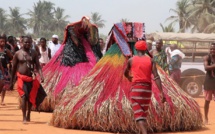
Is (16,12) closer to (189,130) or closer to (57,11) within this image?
(57,11)

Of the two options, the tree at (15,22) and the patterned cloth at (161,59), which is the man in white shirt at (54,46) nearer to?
the patterned cloth at (161,59)

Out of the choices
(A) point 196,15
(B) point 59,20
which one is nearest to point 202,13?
(A) point 196,15

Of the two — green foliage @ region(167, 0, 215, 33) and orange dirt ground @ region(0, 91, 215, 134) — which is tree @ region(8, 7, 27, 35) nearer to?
green foliage @ region(167, 0, 215, 33)

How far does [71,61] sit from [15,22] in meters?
91.9

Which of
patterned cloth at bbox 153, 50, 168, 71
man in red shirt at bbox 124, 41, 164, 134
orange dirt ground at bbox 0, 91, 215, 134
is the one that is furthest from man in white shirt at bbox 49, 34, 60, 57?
man in red shirt at bbox 124, 41, 164, 134

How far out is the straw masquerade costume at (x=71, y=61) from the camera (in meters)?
11.3

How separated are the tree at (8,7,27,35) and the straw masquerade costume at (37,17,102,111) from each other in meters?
91.0

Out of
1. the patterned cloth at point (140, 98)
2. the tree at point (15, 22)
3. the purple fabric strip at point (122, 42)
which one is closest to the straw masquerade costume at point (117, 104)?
the purple fabric strip at point (122, 42)

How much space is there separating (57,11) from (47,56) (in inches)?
3593

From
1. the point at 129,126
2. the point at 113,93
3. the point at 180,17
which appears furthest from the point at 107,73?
the point at 180,17

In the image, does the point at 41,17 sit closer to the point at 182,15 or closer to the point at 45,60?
the point at 182,15

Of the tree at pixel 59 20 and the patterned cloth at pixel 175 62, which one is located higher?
the tree at pixel 59 20

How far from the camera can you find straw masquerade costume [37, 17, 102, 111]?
37.0 feet

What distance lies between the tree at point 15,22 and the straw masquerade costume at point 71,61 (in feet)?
299
